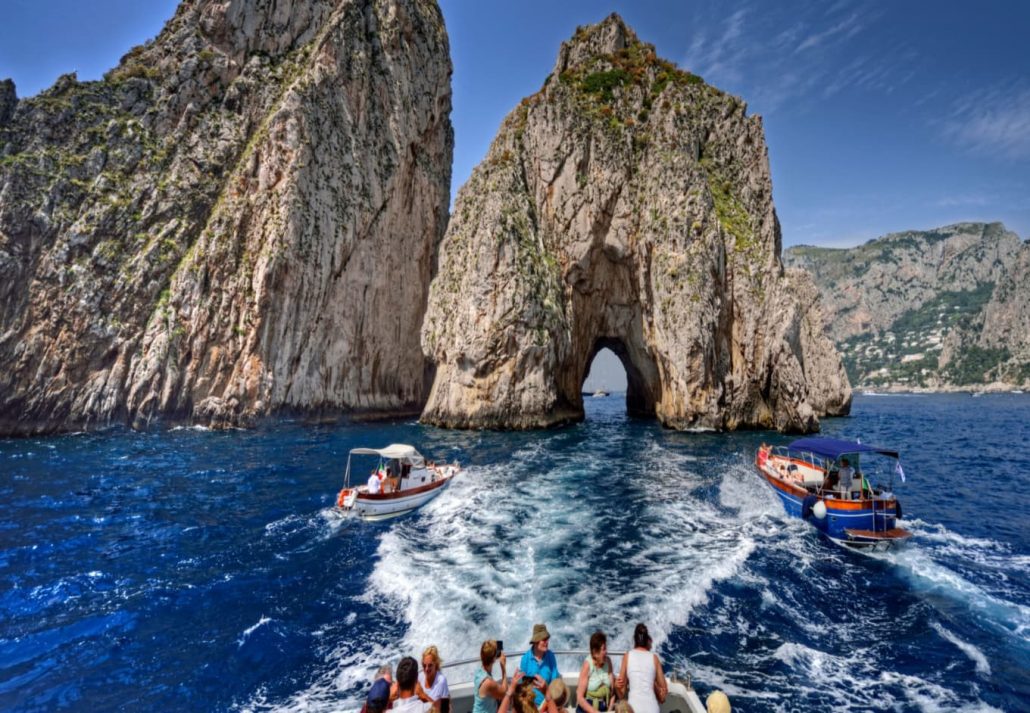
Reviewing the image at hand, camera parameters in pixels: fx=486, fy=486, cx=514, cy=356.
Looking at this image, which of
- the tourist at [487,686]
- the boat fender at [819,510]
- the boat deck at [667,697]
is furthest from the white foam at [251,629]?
the boat fender at [819,510]

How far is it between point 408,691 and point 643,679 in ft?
11.1

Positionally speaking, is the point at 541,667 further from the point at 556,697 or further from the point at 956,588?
the point at 956,588

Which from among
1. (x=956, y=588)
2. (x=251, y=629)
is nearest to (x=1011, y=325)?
(x=956, y=588)

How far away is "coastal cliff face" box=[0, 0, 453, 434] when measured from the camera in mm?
44656

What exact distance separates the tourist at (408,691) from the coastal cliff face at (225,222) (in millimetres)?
47224

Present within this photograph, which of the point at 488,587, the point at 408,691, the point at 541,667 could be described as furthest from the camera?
the point at 488,587

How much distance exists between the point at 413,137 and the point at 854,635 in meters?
63.6

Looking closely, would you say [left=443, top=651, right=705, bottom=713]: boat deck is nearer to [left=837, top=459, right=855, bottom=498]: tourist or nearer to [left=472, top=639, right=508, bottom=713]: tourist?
[left=472, top=639, right=508, bottom=713]: tourist

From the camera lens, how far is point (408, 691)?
6.84 m

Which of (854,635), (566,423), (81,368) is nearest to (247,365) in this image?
(81,368)

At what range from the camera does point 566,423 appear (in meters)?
51.8

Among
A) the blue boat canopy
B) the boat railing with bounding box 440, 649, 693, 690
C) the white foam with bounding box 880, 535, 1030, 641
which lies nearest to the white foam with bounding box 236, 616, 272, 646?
the boat railing with bounding box 440, 649, 693, 690

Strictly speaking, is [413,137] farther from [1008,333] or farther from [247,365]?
[1008,333]

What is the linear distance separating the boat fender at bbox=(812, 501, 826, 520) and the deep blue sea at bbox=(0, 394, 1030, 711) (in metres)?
0.94
